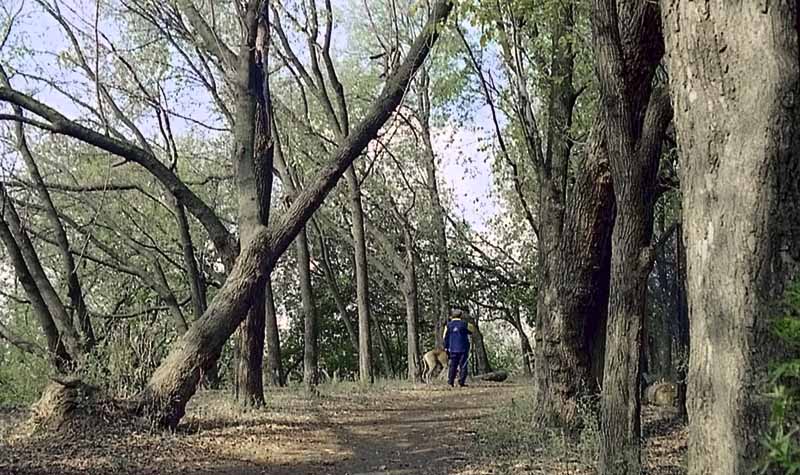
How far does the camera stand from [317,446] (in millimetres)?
10469

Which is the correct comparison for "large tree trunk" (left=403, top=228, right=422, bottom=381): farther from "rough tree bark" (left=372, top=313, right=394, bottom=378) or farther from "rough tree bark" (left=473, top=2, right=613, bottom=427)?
"rough tree bark" (left=473, top=2, right=613, bottom=427)

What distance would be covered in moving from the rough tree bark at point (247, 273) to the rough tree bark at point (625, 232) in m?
3.69

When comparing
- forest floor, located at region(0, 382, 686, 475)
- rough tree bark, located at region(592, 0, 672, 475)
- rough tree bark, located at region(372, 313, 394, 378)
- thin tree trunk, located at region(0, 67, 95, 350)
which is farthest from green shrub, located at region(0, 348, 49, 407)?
rough tree bark, located at region(372, 313, 394, 378)

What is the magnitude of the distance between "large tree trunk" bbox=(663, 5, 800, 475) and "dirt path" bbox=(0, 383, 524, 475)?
5081mm

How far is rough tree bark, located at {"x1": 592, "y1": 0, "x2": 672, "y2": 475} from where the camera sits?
664 cm

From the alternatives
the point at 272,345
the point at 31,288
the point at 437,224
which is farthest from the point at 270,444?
the point at 437,224

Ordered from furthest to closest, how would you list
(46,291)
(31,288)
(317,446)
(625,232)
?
(46,291) → (31,288) → (317,446) → (625,232)

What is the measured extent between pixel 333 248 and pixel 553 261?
24.9 m

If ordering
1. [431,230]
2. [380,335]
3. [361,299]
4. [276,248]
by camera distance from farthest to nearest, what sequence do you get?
[380,335] → [431,230] → [361,299] → [276,248]

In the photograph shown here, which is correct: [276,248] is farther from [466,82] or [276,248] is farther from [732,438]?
[732,438]

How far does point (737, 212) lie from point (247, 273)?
8679mm

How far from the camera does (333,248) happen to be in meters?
34.8

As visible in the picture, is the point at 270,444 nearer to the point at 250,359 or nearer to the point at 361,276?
the point at 250,359

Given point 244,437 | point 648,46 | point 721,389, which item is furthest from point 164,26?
point 721,389
